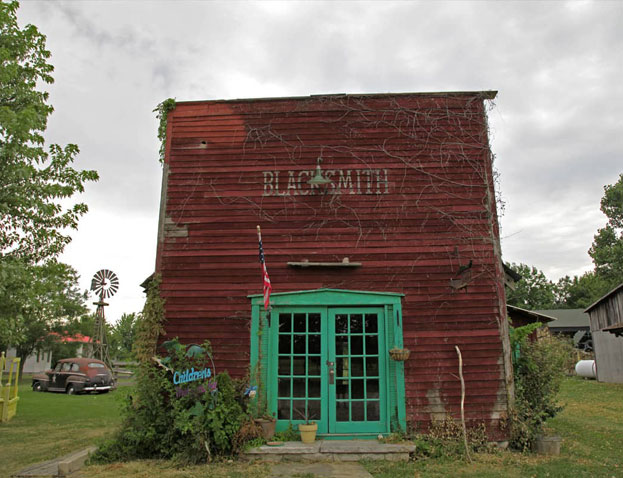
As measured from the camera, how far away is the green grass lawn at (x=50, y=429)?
7.41 metres

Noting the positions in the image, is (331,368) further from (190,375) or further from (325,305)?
(190,375)

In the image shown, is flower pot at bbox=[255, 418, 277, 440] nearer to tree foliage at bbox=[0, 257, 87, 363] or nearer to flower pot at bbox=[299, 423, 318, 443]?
flower pot at bbox=[299, 423, 318, 443]

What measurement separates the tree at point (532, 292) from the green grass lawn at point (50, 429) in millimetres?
55880

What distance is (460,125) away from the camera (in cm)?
850

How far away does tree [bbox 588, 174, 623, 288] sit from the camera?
41.8 m

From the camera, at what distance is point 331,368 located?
745 centimetres

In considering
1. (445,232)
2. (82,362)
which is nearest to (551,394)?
(445,232)

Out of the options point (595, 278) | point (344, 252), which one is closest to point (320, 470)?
point (344, 252)

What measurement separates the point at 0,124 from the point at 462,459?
9757mm

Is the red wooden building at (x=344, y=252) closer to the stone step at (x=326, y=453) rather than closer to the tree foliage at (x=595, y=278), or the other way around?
the stone step at (x=326, y=453)

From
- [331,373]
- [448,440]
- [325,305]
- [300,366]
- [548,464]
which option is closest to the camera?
[548,464]

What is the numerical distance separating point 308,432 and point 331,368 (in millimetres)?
1056

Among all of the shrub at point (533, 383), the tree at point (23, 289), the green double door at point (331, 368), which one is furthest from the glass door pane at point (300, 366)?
the tree at point (23, 289)

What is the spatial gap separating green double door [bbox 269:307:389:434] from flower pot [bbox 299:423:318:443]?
0.40 meters
